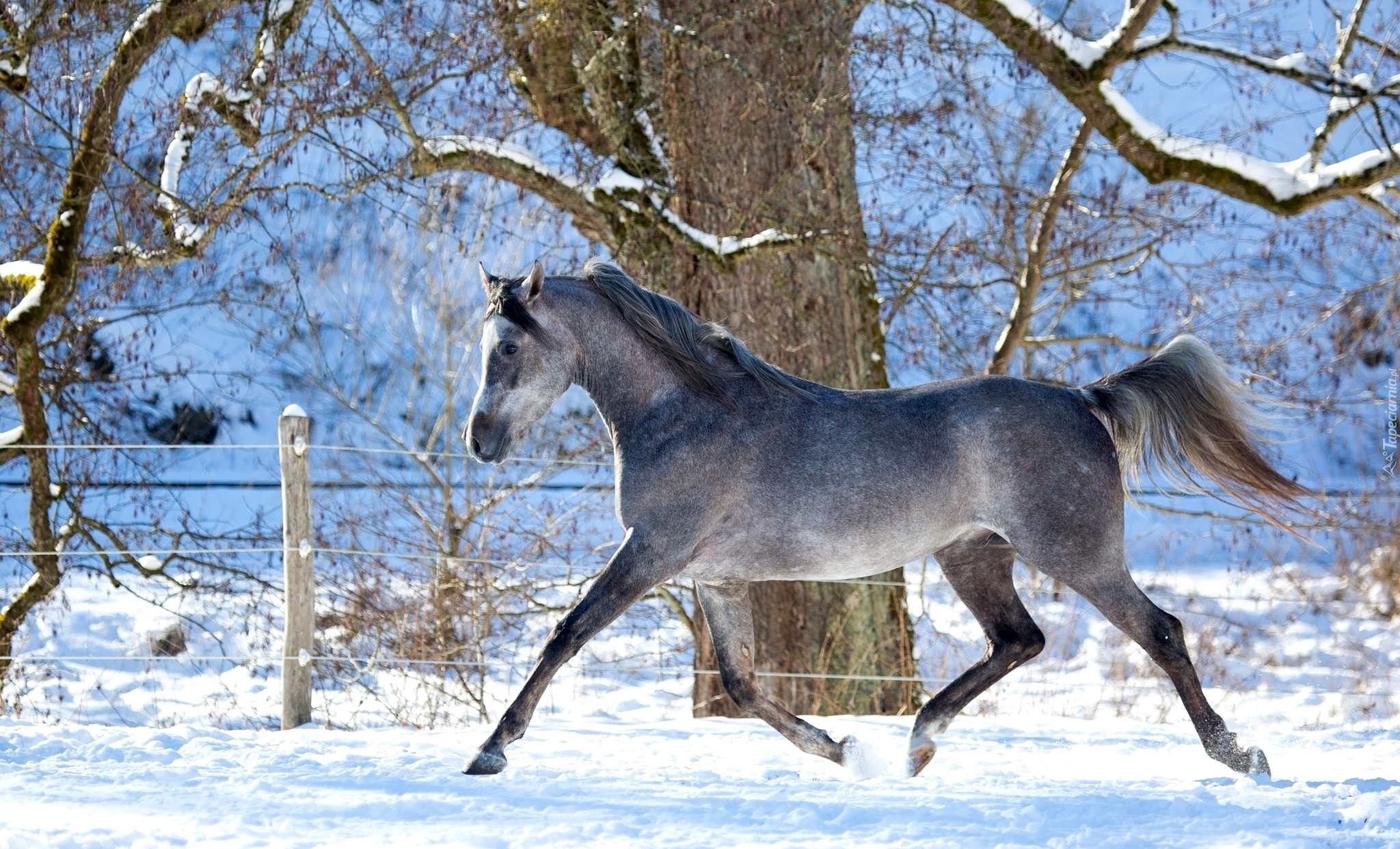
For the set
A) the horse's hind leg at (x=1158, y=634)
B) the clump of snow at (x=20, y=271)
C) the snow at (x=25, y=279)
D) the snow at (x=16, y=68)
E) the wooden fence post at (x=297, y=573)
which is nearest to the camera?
the horse's hind leg at (x=1158, y=634)

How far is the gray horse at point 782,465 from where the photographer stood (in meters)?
3.80

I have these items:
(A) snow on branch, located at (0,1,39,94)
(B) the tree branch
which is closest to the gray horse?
(B) the tree branch

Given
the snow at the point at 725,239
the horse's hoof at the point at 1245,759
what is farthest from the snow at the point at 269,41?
the horse's hoof at the point at 1245,759

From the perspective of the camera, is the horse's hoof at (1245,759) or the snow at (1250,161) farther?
the snow at (1250,161)

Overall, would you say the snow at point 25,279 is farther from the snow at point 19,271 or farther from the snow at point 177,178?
the snow at point 177,178

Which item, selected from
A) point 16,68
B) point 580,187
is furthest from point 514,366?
point 16,68

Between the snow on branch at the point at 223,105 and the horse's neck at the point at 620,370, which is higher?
the snow on branch at the point at 223,105

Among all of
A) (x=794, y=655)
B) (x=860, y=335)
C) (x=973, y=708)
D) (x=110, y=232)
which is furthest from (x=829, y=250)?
(x=110, y=232)

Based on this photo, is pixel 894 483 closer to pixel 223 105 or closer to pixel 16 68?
pixel 223 105

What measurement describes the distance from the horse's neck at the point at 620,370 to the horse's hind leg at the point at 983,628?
1.14 meters

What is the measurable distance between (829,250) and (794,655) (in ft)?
7.75

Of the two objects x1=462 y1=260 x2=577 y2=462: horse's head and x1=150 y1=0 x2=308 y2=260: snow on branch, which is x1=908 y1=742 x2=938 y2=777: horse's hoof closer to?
x1=462 y1=260 x2=577 y2=462: horse's head

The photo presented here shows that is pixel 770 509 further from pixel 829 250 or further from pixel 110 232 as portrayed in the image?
pixel 110 232

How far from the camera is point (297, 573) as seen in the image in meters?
5.76
